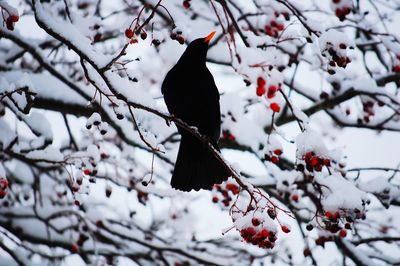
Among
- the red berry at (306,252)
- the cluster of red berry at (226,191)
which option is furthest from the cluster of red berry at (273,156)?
the red berry at (306,252)

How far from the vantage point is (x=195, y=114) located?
275 centimetres

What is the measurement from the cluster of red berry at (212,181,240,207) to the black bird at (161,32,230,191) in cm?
7

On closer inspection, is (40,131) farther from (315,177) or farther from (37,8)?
(315,177)

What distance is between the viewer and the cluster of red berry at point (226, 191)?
2.51 meters

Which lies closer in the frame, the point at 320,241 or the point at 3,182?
the point at 3,182

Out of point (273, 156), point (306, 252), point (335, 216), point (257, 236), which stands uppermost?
point (273, 156)

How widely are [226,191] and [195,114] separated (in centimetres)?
61

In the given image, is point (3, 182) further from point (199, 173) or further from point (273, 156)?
point (273, 156)

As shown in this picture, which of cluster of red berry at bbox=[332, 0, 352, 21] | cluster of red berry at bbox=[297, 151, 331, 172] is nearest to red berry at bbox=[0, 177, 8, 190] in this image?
cluster of red berry at bbox=[297, 151, 331, 172]

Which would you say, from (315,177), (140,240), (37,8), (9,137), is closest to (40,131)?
(9,137)

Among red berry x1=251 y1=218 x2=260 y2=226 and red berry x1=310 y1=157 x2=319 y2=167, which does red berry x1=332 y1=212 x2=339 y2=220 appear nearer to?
red berry x1=310 y1=157 x2=319 y2=167

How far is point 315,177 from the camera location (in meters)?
2.14

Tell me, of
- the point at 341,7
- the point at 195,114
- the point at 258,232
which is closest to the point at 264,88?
the point at 258,232

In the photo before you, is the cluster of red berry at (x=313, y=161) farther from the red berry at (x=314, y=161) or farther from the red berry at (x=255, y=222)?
the red berry at (x=255, y=222)
